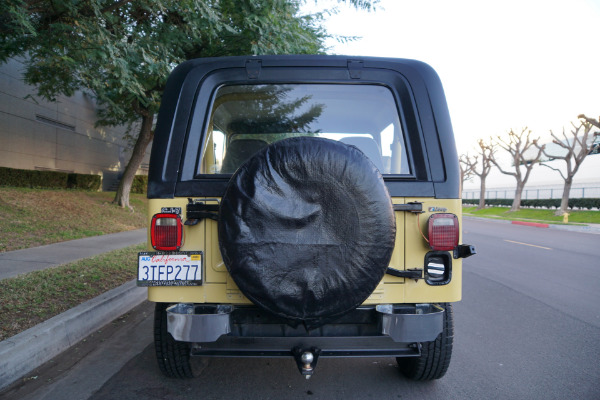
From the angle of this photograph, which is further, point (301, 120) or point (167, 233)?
point (301, 120)

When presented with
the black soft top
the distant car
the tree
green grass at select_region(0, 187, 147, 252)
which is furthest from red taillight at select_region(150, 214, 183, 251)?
green grass at select_region(0, 187, 147, 252)

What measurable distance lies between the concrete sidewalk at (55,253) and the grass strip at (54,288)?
0.41 meters

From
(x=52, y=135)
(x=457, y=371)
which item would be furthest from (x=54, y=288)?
(x=52, y=135)

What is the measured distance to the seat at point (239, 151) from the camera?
2.76 metres

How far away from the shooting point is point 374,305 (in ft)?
7.53

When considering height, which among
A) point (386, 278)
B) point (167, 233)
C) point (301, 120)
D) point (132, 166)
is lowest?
point (386, 278)

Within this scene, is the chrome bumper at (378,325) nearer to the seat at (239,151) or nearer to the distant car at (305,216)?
the distant car at (305,216)

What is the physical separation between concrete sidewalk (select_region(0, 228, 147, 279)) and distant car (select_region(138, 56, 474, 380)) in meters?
4.26

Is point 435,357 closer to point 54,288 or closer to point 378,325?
point 378,325

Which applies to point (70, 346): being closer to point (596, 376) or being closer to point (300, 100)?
point (300, 100)

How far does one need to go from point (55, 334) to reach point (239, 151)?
2.27m

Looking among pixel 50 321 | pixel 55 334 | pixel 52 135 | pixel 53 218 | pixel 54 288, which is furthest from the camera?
pixel 52 135

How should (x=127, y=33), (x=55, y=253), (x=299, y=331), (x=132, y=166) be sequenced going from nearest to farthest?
1. (x=299, y=331)
2. (x=127, y=33)
3. (x=55, y=253)
4. (x=132, y=166)

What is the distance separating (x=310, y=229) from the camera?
1.91 m
